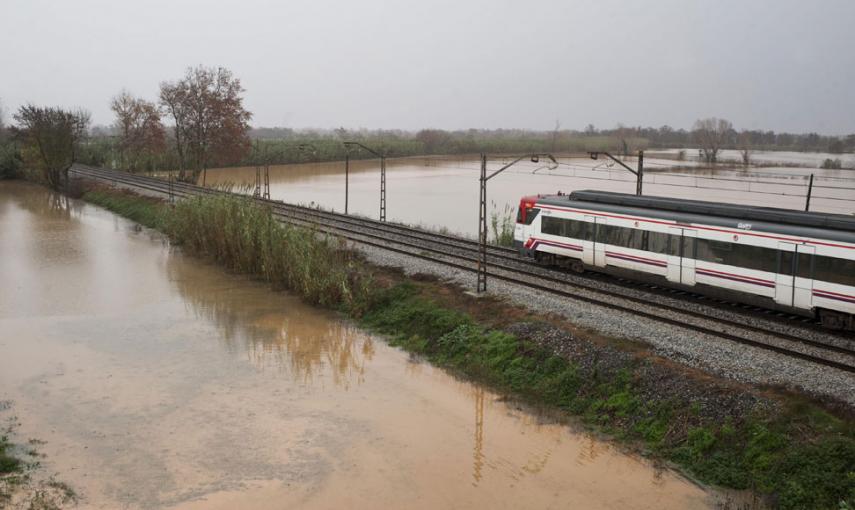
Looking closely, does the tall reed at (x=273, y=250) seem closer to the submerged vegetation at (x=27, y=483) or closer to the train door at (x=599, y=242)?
the train door at (x=599, y=242)

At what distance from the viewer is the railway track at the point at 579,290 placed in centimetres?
1502

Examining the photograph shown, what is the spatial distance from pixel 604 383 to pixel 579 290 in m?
6.21

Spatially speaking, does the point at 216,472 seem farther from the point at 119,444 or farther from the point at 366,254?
the point at 366,254

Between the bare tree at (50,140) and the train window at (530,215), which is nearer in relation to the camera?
the train window at (530,215)

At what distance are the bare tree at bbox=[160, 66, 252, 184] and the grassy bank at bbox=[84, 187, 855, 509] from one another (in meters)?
36.5

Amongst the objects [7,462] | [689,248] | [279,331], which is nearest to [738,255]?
[689,248]

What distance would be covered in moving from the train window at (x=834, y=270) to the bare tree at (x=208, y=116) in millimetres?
50490

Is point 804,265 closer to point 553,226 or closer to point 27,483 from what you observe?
point 553,226

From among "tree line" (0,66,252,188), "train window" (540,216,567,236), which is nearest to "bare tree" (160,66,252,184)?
"tree line" (0,66,252,188)

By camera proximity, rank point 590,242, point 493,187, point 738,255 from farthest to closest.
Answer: point 493,187 < point 590,242 < point 738,255

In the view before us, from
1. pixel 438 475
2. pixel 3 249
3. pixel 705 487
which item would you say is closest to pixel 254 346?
pixel 438 475

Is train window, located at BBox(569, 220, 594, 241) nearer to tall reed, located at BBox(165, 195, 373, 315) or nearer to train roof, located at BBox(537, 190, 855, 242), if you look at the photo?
train roof, located at BBox(537, 190, 855, 242)

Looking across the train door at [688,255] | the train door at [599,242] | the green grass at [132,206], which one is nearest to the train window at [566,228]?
the train door at [599,242]

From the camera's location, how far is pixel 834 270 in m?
15.7
